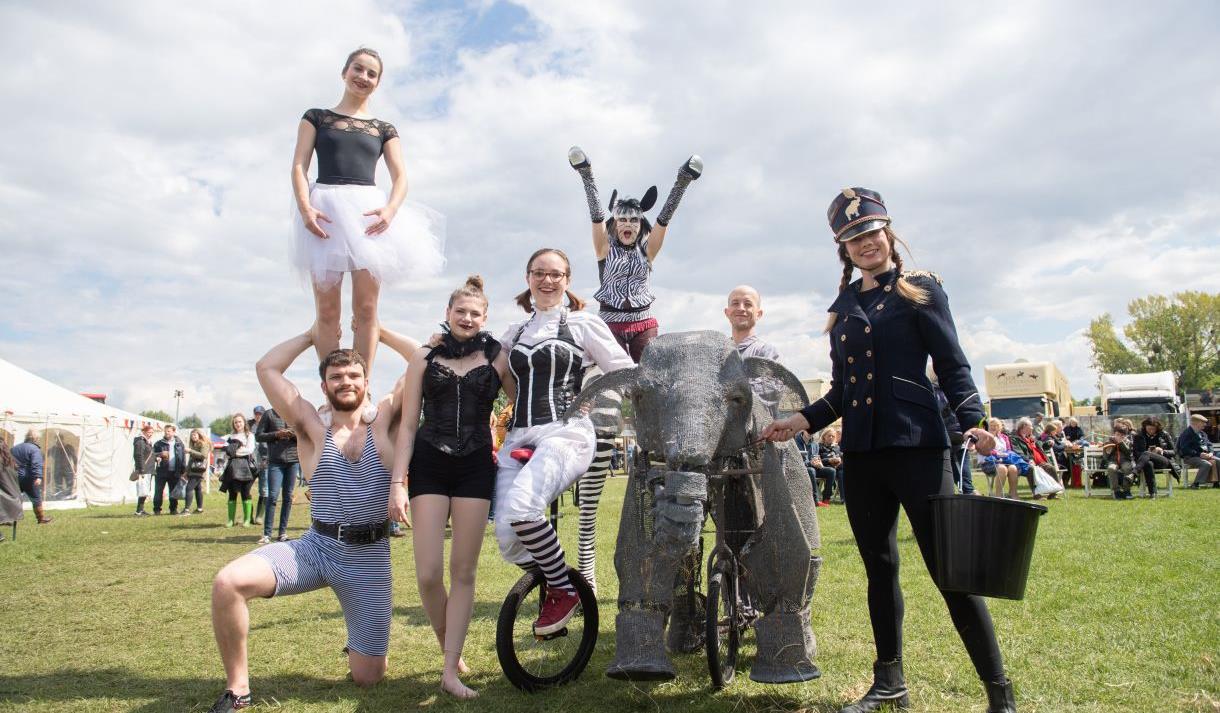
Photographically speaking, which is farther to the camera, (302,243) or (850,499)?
(302,243)

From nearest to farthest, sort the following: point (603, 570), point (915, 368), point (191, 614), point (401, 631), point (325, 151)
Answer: point (915, 368), point (325, 151), point (401, 631), point (191, 614), point (603, 570)

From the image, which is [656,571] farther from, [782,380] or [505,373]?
[505,373]

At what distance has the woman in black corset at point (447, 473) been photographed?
14.0ft

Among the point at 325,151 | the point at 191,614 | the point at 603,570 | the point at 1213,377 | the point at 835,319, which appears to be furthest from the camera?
the point at 1213,377

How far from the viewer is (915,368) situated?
3551mm

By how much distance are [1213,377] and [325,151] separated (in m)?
69.3

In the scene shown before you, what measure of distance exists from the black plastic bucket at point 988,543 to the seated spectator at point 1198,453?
18.2m

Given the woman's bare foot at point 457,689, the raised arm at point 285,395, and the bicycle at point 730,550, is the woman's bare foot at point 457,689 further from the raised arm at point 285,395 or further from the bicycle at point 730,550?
the raised arm at point 285,395

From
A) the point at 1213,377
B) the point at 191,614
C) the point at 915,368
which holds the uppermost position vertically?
the point at 1213,377

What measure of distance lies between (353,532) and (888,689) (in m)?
2.93

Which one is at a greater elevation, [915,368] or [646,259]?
[646,259]

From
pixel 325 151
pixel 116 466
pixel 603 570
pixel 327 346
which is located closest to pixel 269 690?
pixel 327 346

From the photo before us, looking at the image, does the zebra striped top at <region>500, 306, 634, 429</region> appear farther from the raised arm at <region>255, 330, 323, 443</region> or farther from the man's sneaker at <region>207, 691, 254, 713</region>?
the man's sneaker at <region>207, 691, 254, 713</region>

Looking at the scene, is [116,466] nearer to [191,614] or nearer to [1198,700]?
[191,614]
